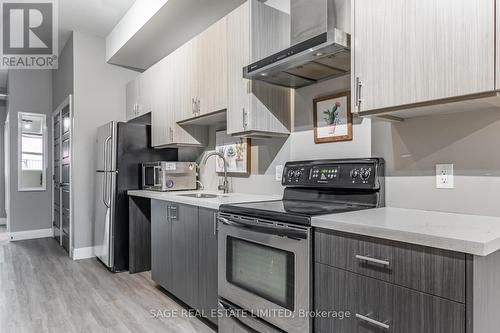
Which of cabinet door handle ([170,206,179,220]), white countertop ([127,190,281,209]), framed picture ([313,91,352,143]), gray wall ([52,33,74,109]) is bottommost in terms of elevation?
cabinet door handle ([170,206,179,220])

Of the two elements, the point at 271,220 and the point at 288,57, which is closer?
the point at 271,220

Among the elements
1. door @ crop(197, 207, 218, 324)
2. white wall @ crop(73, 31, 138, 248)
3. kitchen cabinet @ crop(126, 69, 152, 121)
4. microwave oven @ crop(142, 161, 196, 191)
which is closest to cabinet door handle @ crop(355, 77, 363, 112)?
door @ crop(197, 207, 218, 324)

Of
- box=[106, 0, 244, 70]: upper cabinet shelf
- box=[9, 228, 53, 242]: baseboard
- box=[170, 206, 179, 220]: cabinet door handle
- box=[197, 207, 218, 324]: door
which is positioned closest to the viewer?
box=[197, 207, 218, 324]: door

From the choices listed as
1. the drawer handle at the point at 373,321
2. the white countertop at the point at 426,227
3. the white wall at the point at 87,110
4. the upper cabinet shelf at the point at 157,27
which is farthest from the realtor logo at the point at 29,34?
the drawer handle at the point at 373,321

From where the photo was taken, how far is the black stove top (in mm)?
1738

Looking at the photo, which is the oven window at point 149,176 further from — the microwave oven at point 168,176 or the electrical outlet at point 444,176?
the electrical outlet at point 444,176

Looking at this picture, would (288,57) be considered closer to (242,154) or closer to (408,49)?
(408,49)

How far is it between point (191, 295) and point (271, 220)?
3.85 ft

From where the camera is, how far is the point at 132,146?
12.0 ft

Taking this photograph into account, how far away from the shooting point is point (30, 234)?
541 centimetres

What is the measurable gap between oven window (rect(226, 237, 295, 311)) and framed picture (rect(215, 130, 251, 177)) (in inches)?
38.7

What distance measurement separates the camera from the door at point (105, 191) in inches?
141

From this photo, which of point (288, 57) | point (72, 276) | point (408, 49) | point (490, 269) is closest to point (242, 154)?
point (288, 57)

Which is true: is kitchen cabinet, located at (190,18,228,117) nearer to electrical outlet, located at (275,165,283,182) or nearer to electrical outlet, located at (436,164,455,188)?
Answer: electrical outlet, located at (275,165,283,182)
